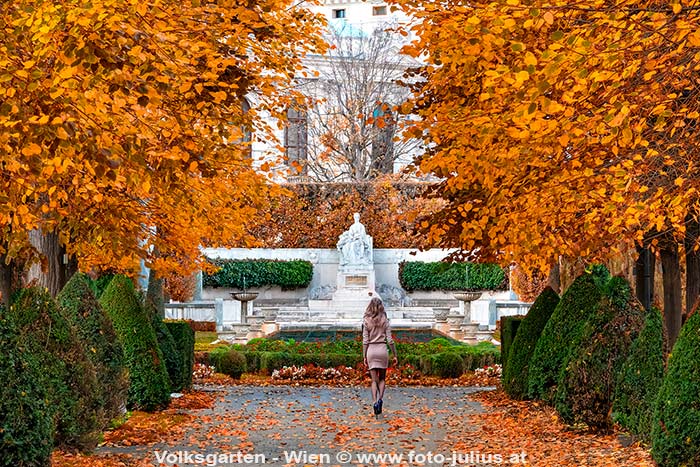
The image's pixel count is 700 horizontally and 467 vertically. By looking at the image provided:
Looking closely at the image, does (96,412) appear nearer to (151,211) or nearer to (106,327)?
(106,327)

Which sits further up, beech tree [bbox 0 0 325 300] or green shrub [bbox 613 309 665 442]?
beech tree [bbox 0 0 325 300]

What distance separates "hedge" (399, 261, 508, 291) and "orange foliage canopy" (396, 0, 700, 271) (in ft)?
88.1

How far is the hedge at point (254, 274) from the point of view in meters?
43.2

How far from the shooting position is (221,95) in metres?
13.4

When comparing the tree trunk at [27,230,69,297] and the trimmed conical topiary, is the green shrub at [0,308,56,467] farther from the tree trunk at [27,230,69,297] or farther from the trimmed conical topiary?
the trimmed conical topiary

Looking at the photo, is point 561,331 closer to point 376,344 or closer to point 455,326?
point 376,344

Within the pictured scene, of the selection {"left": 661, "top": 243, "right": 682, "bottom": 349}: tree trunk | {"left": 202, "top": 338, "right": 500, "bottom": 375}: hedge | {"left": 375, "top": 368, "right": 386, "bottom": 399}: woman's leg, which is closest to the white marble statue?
{"left": 202, "top": 338, "right": 500, "bottom": 375}: hedge

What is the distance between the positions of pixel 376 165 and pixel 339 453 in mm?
41465

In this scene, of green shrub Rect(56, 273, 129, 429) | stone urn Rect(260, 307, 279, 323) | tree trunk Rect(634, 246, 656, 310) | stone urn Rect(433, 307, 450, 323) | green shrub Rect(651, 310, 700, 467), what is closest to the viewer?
green shrub Rect(651, 310, 700, 467)

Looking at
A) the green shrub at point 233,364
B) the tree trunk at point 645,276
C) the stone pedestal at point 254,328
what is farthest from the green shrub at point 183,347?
the stone pedestal at point 254,328

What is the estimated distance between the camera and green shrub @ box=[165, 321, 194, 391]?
55.7 feet

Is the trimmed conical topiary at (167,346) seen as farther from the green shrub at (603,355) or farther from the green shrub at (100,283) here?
the green shrub at (603,355)

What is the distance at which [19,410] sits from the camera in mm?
7902

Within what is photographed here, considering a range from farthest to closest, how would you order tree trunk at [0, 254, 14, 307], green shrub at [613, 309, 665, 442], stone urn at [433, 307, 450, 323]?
stone urn at [433, 307, 450, 323] → green shrub at [613, 309, 665, 442] → tree trunk at [0, 254, 14, 307]
